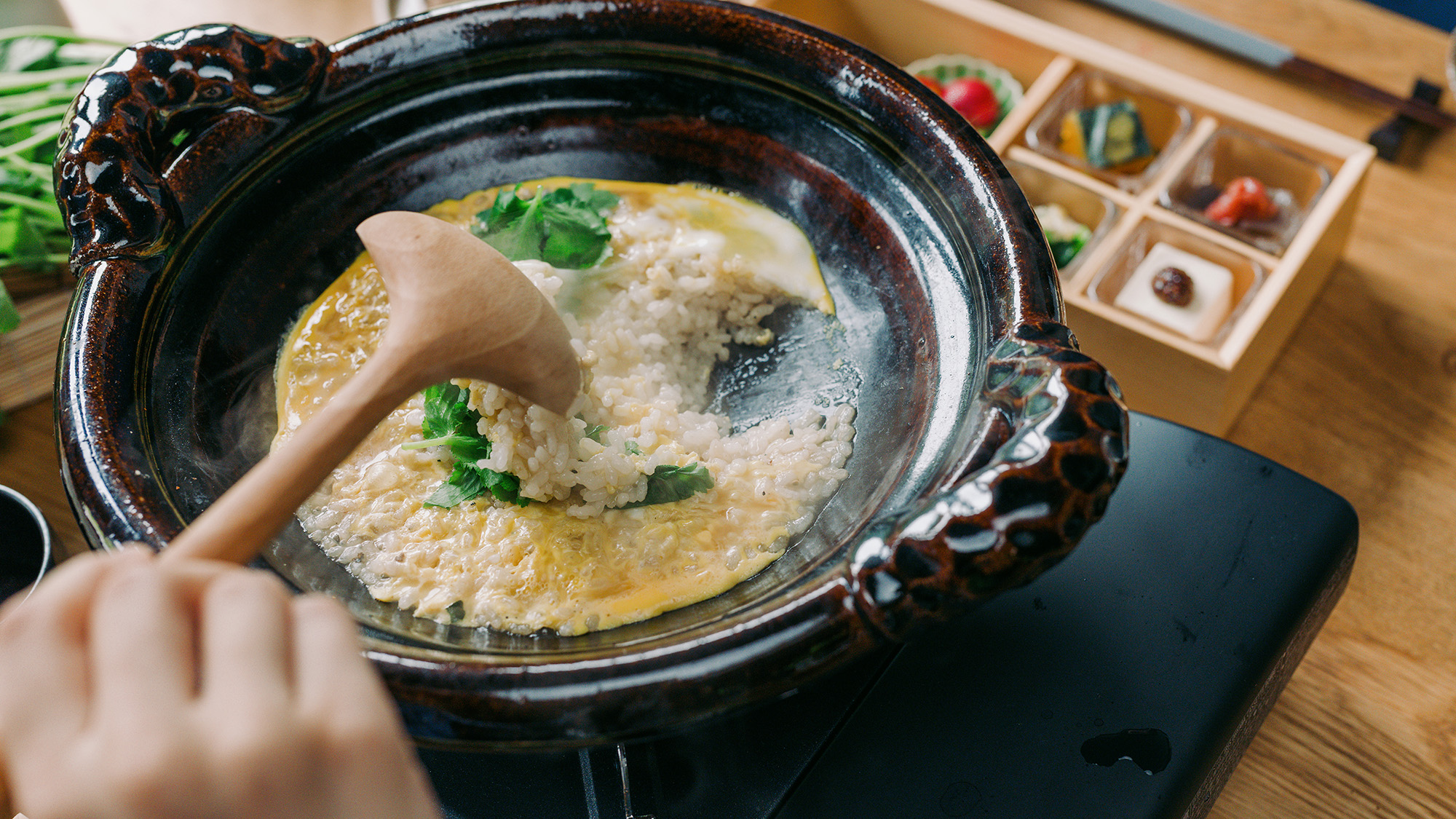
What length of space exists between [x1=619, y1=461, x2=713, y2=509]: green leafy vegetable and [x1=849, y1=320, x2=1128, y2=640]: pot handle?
1.07ft

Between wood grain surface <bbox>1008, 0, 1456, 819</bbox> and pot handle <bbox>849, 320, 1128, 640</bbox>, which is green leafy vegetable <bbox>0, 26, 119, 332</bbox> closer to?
pot handle <bbox>849, 320, 1128, 640</bbox>

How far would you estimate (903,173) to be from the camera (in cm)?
116

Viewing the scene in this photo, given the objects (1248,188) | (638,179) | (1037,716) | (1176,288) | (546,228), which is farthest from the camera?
(1248,188)

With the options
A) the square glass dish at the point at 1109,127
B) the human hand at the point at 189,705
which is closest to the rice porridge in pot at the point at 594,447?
the human hand at the point at 189,705

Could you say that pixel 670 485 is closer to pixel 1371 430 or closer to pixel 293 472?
pixel 293 472

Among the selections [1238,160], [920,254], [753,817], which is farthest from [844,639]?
[1238,160]

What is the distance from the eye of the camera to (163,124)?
1081mm

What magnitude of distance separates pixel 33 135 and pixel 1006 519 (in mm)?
1837

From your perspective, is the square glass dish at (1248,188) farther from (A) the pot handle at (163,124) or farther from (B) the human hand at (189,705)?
(B) the human hand at (189,705)

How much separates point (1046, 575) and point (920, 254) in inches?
14.9

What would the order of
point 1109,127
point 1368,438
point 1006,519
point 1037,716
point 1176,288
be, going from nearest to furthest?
point 1006,519 < point 1037,716 < point 1368,438 < point 1176,288 < point 1109,127

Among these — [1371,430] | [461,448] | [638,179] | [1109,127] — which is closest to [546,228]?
[638,179]

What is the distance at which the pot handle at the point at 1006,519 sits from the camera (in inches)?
30.5

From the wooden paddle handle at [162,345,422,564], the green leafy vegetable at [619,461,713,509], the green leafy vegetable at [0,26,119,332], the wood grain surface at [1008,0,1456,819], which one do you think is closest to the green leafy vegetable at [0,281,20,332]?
the green leafy vegetable at [0,26,119,332]
